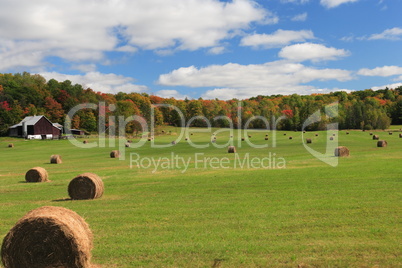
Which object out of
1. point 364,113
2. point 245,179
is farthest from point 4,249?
point 364,113

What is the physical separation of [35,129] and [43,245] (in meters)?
102

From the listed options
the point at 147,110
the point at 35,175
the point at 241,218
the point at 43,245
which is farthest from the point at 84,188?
the point at 147,110

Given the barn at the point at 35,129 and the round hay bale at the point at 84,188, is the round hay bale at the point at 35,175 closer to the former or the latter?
the round hay bale at the point at 84,188

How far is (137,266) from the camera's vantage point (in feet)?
30.1

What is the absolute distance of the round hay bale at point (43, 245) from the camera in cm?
852

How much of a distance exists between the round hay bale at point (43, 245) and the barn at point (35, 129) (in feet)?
328

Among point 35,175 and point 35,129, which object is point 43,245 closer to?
point 35,175

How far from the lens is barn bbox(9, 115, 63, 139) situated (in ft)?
329

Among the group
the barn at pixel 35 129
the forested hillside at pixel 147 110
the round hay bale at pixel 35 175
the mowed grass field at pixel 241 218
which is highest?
the forested hillside at pixel 147 110

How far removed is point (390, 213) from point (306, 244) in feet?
16.6

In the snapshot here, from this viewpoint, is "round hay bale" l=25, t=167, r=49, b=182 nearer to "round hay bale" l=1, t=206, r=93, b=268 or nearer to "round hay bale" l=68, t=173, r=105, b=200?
"round hay bale" l=68, t=173, r=105, b=200

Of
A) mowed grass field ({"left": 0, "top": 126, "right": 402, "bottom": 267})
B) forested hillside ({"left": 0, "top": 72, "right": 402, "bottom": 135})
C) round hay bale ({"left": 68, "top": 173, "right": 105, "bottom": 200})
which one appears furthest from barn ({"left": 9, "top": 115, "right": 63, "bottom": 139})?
round hay bale ({"left": 68, "top": 173, "right": 105, "bottom": 200})

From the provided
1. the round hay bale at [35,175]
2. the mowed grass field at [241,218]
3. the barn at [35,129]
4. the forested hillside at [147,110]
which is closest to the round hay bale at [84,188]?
the mowed grass field at [241,218]

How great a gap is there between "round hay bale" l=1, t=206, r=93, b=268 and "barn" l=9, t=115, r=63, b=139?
99994 millimetres
